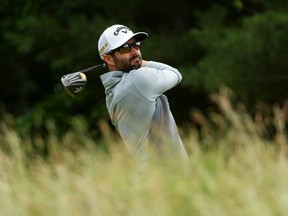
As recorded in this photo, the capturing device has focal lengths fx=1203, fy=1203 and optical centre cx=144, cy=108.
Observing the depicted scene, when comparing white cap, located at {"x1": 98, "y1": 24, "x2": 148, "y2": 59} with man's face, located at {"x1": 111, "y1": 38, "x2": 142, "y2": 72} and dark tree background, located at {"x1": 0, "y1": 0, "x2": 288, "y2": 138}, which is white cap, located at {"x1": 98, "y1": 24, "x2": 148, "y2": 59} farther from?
dark tree background, located at {"x1": 0, "y1": 0, "x2": 288, "y2": 138}

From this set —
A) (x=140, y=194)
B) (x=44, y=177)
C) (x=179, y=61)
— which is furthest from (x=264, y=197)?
(x=179, y=61)

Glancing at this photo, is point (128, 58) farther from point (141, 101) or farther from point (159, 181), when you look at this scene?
point (159, 181)

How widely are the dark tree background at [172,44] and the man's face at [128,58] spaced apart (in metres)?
7.96

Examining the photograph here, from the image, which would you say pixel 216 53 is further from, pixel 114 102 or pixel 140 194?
pixel 140 194

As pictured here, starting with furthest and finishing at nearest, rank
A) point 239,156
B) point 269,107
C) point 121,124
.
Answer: point 269,107 < point 121,124 < point 239,156

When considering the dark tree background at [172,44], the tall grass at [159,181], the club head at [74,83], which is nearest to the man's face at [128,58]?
the club head at [74,83]

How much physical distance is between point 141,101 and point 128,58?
31 centimetres

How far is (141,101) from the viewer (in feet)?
24.8

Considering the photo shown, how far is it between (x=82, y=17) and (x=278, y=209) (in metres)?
14.6

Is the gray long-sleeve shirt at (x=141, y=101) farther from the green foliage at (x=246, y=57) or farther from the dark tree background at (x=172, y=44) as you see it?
the green foliage at (x=246, y=57)

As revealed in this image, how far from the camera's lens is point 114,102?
7680mm

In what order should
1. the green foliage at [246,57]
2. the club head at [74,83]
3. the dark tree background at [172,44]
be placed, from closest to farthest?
the club head at [74,83]
the green foliage at [246,57]
the dark tree background at [172,44]

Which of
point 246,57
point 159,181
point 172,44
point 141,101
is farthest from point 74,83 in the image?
point 172,44

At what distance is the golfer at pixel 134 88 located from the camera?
24.7 ft
